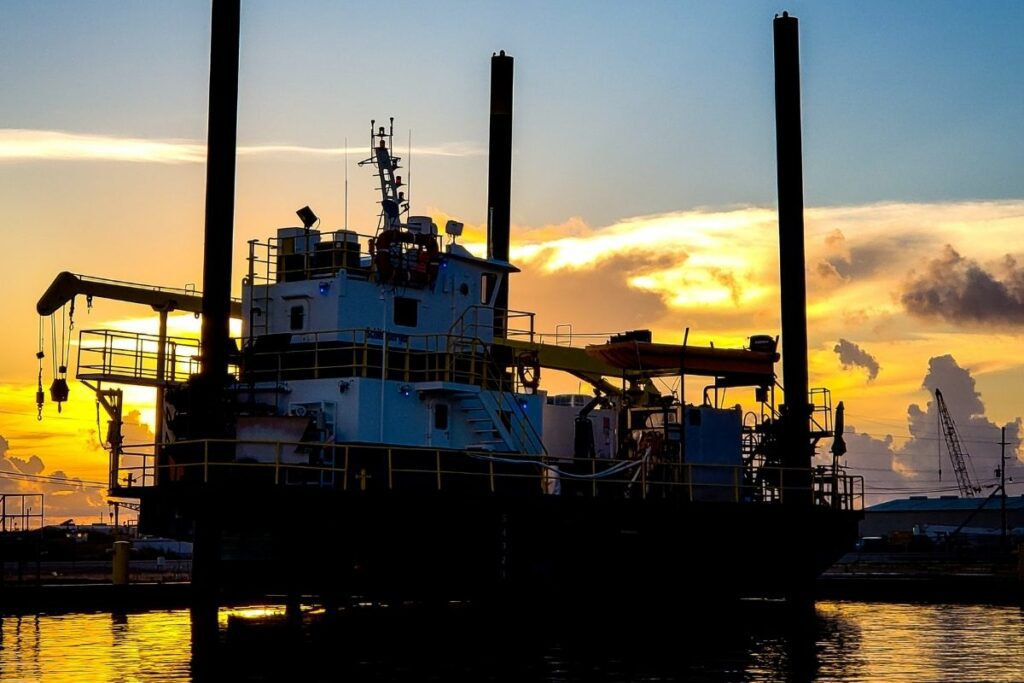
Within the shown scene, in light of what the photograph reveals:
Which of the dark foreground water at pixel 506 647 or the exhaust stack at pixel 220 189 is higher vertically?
the exhaust stack at pixel 220 189

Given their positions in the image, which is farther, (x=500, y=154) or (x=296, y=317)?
(x=500, y=154)

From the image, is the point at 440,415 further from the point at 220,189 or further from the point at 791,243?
the point at 791,243

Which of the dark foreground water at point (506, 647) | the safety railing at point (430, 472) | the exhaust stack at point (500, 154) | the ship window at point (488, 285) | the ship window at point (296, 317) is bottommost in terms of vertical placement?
the dark foreground water at point (506, 647)

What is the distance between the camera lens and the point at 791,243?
49.9 m

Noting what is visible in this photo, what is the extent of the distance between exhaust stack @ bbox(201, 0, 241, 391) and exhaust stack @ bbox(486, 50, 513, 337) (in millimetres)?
22416

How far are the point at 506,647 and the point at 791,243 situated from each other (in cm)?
2219

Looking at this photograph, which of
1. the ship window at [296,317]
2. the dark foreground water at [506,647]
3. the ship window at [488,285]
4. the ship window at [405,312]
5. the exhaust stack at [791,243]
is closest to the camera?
the dark foreground water at [506,647]

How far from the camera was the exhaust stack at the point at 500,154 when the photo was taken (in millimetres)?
61938

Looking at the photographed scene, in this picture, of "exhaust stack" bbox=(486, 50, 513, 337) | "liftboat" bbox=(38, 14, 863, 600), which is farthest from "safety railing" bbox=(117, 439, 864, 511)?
"exhaust stack" bbox=(486, 50, 513, 337)

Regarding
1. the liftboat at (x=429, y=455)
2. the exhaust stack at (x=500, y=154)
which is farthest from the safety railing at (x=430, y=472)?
the exhaust stack at (x=500, y=154)

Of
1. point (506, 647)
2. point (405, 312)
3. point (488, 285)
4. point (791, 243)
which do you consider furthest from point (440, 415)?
point (791, 243)

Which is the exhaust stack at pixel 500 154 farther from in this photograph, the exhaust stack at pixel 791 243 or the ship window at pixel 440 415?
the ship window at pixel 440 415

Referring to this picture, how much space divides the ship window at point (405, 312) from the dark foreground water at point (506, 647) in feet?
24.9

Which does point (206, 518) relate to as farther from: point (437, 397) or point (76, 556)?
point (76, 556)
